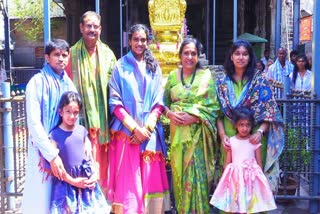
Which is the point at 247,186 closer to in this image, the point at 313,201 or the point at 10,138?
the point at 313,201

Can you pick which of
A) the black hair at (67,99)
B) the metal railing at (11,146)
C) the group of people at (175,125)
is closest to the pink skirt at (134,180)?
the group of people at (175,125)

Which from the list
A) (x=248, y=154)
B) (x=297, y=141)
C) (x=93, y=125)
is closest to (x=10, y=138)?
(x=93, y=125)

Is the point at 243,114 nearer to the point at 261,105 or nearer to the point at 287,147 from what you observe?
the point at 261,105

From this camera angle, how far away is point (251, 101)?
351 centimetres

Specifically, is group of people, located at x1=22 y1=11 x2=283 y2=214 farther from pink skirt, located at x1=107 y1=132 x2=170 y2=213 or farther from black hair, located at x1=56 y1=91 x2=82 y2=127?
black hair, located at x1=56 y1=91 x2=82 y2=127

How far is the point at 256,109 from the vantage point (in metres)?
3.51

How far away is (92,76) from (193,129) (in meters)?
0.89

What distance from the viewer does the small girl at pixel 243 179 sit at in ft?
11.2

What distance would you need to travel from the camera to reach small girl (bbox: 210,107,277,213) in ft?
11.2

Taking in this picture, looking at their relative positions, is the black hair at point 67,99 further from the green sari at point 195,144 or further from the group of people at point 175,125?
the green sari at point 195,144

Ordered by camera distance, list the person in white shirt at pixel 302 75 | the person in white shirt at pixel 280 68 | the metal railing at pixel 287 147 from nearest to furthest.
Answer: the metal railing at pixel 287 147 < the person in white shirt at pixel 302 75 < the person in white shirt at pixel 280 68

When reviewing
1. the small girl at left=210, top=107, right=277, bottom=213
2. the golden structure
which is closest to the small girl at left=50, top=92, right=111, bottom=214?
the small girl at left=210, top=107, right=277, bottom=213

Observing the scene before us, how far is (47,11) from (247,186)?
2.78 meters

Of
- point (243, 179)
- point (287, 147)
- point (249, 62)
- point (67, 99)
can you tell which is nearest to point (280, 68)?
point (287, 147)
